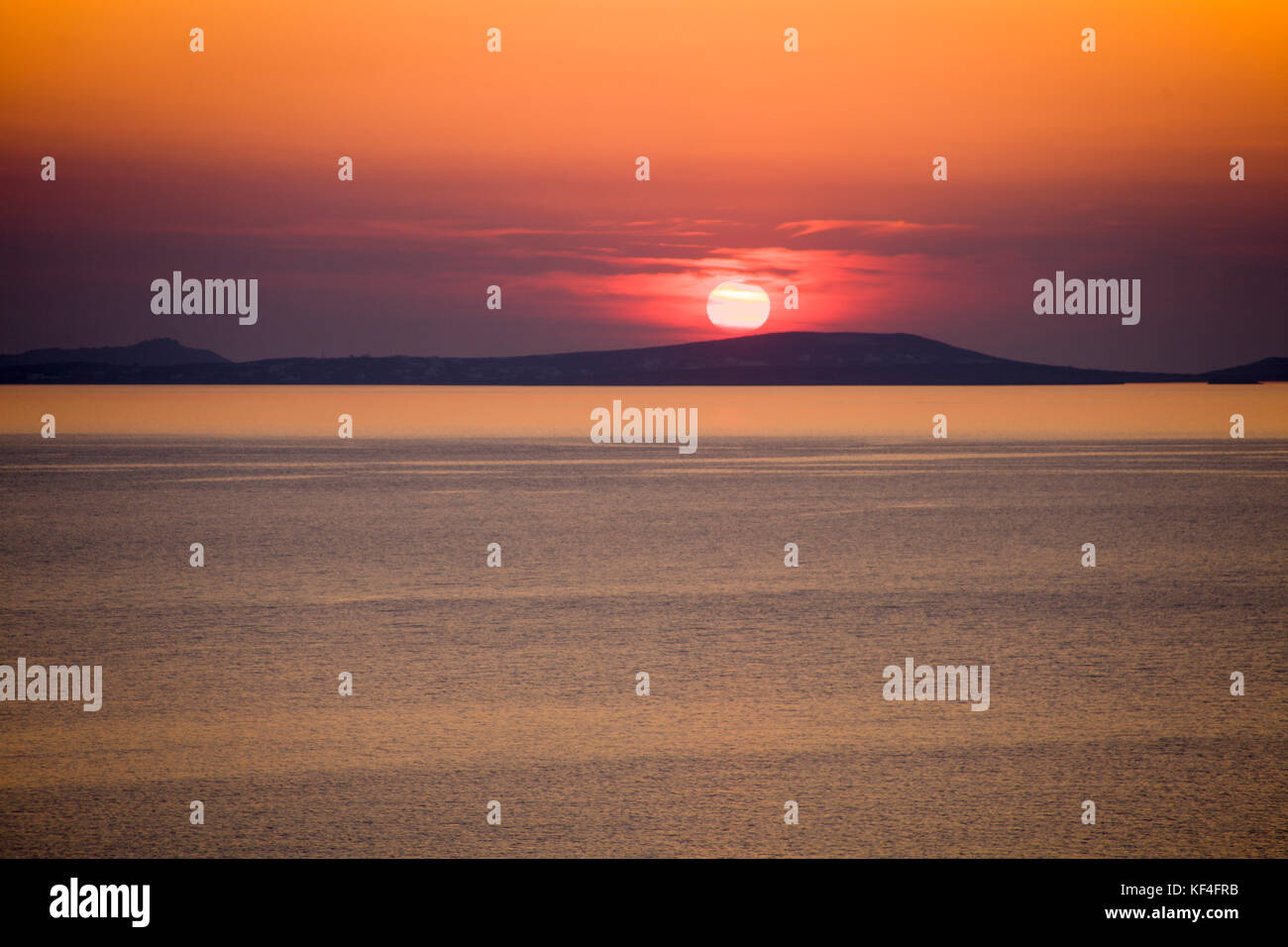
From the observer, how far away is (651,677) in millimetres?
9406

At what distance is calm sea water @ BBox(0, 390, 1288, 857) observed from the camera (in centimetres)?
645

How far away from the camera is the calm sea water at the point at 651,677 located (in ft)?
21.2

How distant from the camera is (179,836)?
20.5 feet

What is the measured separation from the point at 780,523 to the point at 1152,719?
440 inches

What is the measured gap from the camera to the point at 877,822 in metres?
6.45

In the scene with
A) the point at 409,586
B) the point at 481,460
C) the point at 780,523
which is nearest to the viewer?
the point at 409,586

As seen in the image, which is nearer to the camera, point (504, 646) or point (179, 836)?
point (179, 836)

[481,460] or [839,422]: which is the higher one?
[839,422]

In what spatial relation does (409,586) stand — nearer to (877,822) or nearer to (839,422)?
(877,822)

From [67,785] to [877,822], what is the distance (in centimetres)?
445

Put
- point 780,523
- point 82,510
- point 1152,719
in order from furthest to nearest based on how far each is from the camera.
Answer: point 82,510 < point 780,523 < point 1152,719

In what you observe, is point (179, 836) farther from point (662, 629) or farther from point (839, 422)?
point (839, 422)

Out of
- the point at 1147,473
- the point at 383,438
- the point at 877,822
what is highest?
the point at 383,438

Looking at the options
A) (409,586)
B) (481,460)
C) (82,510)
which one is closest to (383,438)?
(481,460)
